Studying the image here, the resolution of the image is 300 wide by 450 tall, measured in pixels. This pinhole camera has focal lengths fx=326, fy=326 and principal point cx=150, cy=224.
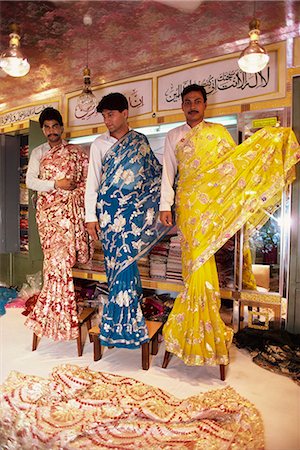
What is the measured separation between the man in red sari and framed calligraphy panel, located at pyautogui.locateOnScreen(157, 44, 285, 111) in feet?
3.33

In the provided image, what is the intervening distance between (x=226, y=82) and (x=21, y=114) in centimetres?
264

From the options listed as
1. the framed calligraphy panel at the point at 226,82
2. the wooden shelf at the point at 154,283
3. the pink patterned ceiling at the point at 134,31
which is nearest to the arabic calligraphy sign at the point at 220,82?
the framed calligraphy panel at the point at 226,82

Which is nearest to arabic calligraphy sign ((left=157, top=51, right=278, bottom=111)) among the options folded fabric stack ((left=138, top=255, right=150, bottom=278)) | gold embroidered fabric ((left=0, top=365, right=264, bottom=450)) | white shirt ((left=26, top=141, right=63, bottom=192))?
white shirt ((left=26, top=141, right=63, bottom=192))

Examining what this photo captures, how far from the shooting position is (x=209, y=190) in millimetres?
2008

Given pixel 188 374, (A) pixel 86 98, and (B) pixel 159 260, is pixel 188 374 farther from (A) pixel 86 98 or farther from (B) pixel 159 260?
(A) pixel 86 98

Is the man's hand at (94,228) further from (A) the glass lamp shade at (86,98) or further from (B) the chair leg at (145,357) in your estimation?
(A) the glass lamp shade at (86,98)

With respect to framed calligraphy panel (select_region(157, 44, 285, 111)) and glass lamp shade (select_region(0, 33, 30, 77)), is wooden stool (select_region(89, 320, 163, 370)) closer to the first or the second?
framed calligraphy panel (select_region(157, 44, 285, 111))

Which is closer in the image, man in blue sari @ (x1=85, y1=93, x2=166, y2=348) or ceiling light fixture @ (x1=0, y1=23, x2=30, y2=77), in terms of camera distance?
man in blue sari @ (x1=85, y1=93, x2=166, y2=348)

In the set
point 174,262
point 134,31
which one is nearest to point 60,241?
point 174,262

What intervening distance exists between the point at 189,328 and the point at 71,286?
915 millimetres

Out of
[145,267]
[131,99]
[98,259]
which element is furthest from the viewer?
[98,259]

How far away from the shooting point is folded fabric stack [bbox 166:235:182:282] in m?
2.73

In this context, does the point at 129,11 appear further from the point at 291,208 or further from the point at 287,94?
the point at 291,208

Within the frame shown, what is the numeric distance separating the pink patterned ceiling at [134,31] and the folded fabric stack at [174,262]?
1581mm
